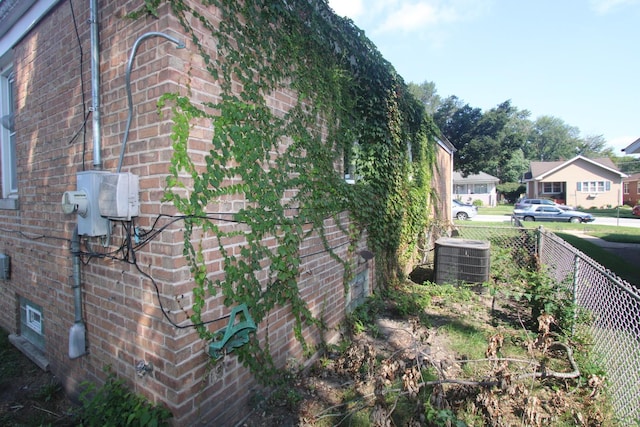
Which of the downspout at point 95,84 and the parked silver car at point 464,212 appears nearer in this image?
the downspout at point 95,84

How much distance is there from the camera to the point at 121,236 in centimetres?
243

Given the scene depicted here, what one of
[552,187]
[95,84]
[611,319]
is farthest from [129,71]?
[552,187]

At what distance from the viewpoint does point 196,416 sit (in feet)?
7.25

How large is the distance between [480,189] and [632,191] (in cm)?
1681

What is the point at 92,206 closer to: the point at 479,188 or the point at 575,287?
the point at 575,287

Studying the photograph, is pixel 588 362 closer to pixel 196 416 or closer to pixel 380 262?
pixel 380 262

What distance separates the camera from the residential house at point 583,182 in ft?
111

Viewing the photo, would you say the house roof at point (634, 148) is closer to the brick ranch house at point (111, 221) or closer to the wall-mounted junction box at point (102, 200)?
the brick ranch house at point (111, 221)

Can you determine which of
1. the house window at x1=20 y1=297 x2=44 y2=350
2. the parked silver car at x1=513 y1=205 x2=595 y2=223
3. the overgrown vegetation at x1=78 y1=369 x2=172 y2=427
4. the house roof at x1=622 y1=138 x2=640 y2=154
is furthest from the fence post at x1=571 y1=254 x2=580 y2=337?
the parked silver car at x1=513 y1=205 x2=595 y2=223

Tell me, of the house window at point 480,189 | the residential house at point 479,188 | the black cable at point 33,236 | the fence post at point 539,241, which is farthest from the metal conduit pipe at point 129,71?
the house window at point 480,189

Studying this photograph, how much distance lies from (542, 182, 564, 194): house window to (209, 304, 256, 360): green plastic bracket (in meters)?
44.0

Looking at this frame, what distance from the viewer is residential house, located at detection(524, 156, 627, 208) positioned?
3369cm

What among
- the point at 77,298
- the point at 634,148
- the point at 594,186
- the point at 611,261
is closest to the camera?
the point at 77,298

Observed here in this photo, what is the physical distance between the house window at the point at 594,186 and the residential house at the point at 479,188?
987 cm
